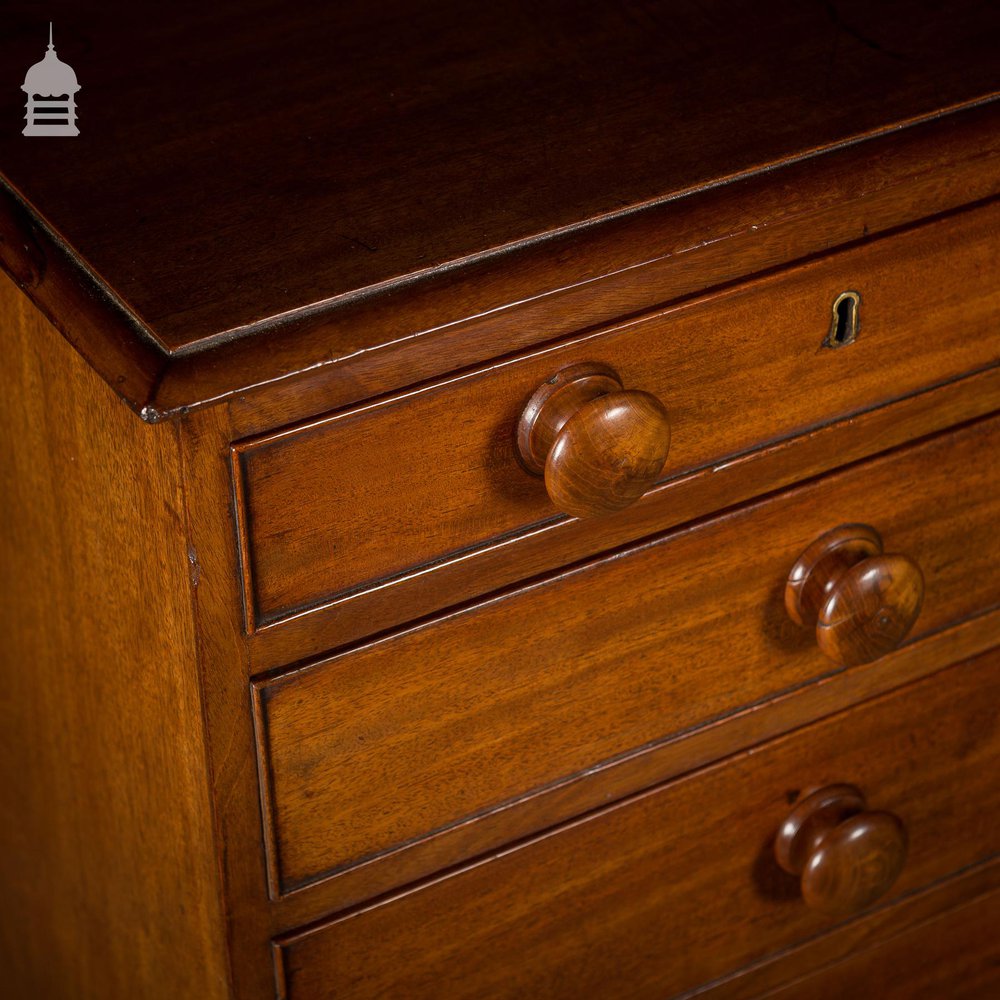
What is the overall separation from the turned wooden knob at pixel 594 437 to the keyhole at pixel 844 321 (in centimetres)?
12

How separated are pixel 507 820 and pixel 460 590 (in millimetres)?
130

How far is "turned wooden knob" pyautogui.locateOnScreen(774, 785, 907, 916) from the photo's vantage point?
79 centimetres

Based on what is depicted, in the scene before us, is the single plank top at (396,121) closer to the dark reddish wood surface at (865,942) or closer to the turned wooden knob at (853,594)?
the turned wooden knob at (853,594)

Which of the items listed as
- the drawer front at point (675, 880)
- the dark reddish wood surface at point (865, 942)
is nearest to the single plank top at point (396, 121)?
the drawer front at point (675, 880)

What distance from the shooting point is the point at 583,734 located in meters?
0.74

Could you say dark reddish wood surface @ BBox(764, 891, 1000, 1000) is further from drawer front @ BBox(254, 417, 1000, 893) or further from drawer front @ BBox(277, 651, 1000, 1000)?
drawer front @ BBox(254, 417, 1000, 893)

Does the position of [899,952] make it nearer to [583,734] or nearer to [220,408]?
[583,734]

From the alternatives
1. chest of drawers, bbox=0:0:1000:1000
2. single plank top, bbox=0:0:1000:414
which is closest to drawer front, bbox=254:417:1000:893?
chest of drawers, bbox=0:0:1000:1000

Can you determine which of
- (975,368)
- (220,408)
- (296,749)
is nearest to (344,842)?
(296,749)

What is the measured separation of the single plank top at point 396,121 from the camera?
0.59 m

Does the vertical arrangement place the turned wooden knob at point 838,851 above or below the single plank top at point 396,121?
below

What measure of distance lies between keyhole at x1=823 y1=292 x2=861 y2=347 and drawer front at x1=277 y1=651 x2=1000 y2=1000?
8.6 inches

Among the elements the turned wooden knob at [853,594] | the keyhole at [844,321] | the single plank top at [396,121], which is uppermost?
the single plank top at [396,121]

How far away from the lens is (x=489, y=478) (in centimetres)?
65
